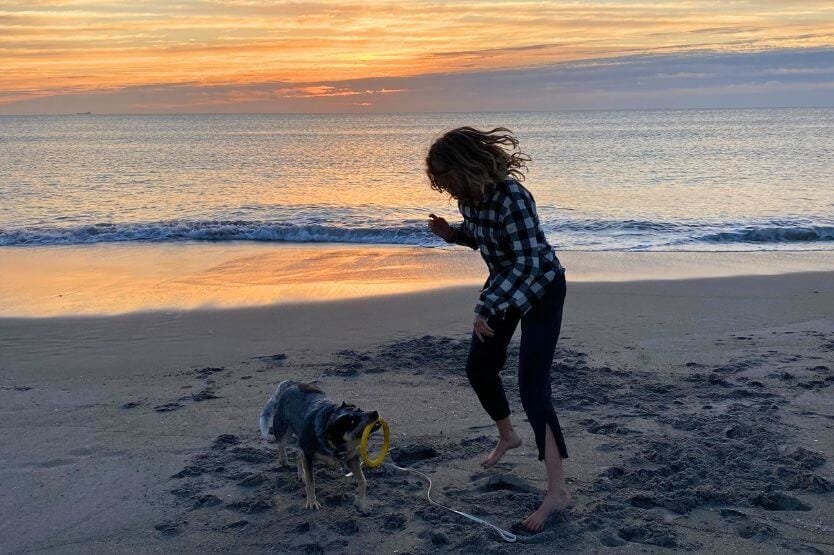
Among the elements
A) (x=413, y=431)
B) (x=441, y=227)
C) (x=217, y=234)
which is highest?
(x=441, y=227)

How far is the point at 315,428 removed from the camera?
4031 mm

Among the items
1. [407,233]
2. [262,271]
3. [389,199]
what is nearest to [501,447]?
[262,271]

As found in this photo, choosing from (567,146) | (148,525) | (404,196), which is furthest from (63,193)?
(567,146)

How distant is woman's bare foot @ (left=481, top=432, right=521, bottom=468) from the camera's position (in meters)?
4.64

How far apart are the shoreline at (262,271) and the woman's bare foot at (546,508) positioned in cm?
578

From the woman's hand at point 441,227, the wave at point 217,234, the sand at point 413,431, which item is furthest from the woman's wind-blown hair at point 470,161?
the wave at point 217,234

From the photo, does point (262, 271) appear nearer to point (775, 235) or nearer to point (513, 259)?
point (513, 259)

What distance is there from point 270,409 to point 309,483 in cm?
64

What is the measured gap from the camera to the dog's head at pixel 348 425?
383 cm

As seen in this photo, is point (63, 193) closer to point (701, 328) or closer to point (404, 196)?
point (404, 196)

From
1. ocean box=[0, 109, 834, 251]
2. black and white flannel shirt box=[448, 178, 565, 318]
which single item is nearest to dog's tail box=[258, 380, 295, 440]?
black and white flannel shirt box=[448, 178, 565, 318]

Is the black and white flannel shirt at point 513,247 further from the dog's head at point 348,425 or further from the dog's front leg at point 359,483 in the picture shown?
the dog's front leg at point 359,483

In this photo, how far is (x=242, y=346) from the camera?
7551 mm

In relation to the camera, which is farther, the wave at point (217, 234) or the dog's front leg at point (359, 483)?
the wave at point (217, 234)
